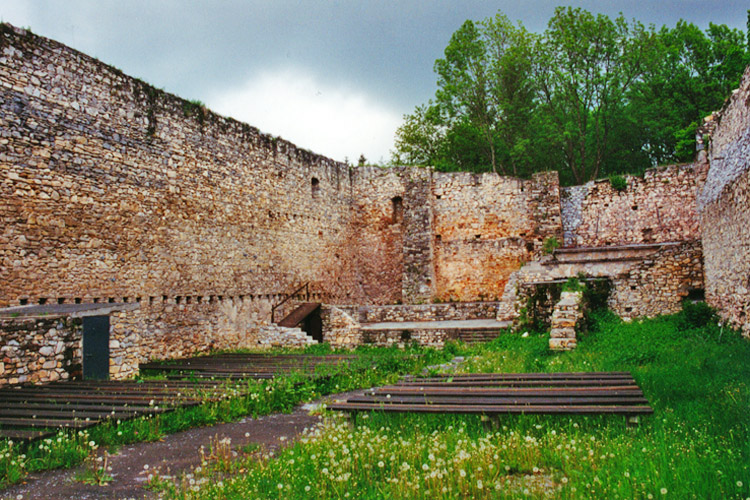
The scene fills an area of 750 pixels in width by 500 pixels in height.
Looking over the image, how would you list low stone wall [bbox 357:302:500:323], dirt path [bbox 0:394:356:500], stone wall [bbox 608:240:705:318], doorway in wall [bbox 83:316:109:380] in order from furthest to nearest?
1. low stone wall [bbox 357:302:500:323]
2. stone wall [bbox 608:240:705:318]
3. doorway in wall [bbox 83:316:109:380]
4. dirt path [bbox 0:394:356:500]

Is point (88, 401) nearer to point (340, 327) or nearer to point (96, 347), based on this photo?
point (96, 347)

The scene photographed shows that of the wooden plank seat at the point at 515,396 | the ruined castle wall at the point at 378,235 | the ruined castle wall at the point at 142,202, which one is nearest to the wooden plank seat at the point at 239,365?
the ruined castle wall at the point at 142,202

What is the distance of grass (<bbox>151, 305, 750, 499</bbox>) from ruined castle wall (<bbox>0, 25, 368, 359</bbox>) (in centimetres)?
778

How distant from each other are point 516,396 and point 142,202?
10.4 m

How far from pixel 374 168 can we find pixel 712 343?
589 inches

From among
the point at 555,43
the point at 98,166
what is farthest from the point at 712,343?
the point at 555,43

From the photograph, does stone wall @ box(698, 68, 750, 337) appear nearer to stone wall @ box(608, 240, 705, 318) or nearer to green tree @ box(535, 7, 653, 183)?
stone wall @ box(608, 240, 705, 318)

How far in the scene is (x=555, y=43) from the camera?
71.8 feet

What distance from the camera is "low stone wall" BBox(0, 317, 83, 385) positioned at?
7.39 m

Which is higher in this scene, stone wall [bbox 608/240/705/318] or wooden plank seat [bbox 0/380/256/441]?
stone wall [bbox 608/240/705/318]

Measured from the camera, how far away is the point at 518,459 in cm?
384

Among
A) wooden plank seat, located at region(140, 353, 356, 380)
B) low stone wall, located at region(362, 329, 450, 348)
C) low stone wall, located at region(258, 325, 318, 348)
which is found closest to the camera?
wooden plank seat, located at region(140, 353, 356, 380)

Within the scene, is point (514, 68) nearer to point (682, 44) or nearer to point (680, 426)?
point (682, 44)

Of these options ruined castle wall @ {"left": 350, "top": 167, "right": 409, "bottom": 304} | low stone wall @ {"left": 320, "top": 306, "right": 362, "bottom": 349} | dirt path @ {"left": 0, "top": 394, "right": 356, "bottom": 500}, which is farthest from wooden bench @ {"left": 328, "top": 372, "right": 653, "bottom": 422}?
ruined castle wall @ {"left": 350, "top": 167, "right": 409, "bottom": 304}
